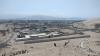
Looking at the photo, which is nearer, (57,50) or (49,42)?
(57,50)

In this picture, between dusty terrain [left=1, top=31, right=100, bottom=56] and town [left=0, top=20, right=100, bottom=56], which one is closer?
dusty terrain [left=1, top=31, right=100, bottom=56]

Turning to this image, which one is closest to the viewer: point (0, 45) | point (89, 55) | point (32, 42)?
point (89, 55)

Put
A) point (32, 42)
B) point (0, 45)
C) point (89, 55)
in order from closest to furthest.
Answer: point (89, 55) → point (0, 45) → point (32, 42)

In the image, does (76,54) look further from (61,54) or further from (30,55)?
(30,55)

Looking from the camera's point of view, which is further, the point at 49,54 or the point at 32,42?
the point at 32,42

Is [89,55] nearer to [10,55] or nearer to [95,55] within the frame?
[95,55]

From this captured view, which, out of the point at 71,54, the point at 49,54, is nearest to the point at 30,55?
the point at 49,54

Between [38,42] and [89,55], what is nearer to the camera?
[89,55]

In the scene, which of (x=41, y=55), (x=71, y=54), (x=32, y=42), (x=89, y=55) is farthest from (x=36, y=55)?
(x=32, y=42)

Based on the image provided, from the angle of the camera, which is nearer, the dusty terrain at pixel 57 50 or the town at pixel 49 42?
the dusty terrain at pixel 57 50

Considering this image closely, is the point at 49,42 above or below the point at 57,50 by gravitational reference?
below
